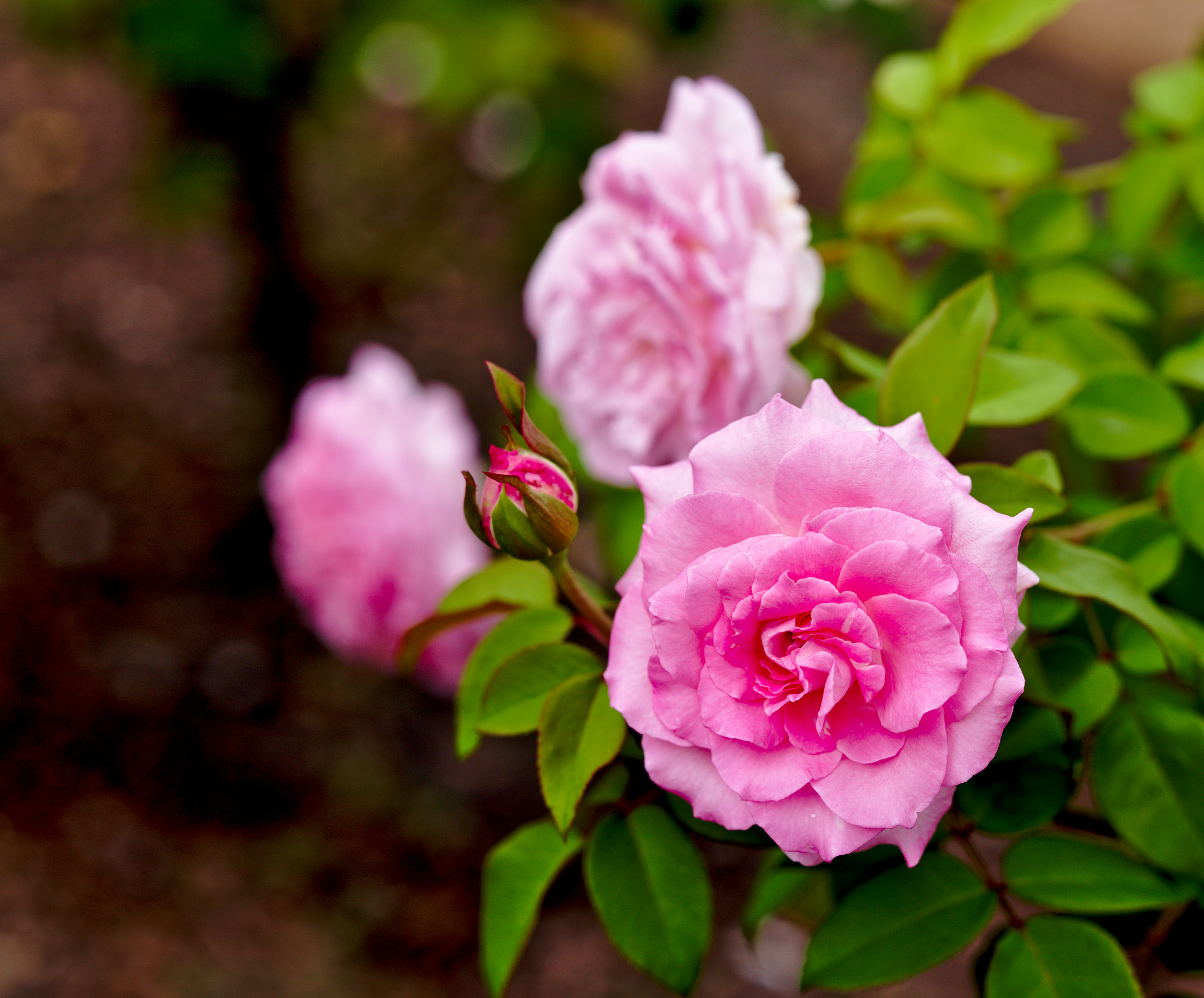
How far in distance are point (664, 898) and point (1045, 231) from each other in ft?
1.26

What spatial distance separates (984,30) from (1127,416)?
21 cm

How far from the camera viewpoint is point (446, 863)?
124 cm

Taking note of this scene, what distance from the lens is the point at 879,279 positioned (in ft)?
1.67

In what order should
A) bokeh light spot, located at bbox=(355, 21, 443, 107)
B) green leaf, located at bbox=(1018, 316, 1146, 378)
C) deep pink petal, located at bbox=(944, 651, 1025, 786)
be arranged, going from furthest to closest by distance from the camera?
bokeh light spot, located at bbox=(355, 21, 443, 107)
green leaf, located at bbox=(1018, 316, 1146, 378)
deep pink petal, located at bbox=(944, 651, 1025, 786)

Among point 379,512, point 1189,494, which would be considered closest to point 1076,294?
point 1189,494

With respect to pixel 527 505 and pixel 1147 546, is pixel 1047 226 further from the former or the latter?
pixel 527 505

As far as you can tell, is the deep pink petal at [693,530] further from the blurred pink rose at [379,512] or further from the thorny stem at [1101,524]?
the blurred pink rose at [379,512]

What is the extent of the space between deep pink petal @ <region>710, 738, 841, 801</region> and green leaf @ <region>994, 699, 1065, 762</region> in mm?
90

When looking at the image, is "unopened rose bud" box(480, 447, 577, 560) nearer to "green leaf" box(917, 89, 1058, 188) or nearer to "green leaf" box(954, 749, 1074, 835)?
"green leaf" box(954, 749, 1074, 835)

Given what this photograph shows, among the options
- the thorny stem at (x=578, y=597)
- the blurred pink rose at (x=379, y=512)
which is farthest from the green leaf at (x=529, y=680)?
the blurred pink rose at (x=379, y=512)

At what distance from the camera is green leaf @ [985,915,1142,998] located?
1.08ft

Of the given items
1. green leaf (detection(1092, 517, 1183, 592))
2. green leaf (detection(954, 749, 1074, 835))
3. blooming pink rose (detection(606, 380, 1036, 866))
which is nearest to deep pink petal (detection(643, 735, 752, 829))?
blooming pink rose (detection(606, 380, 1036, 866))

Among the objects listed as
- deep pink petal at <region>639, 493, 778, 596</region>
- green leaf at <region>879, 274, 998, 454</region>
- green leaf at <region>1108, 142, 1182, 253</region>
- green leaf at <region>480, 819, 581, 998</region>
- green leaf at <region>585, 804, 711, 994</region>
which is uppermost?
green leaf at <region>1108, 142, 1182, 253</region>

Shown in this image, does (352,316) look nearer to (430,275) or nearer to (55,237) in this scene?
(430,275)
